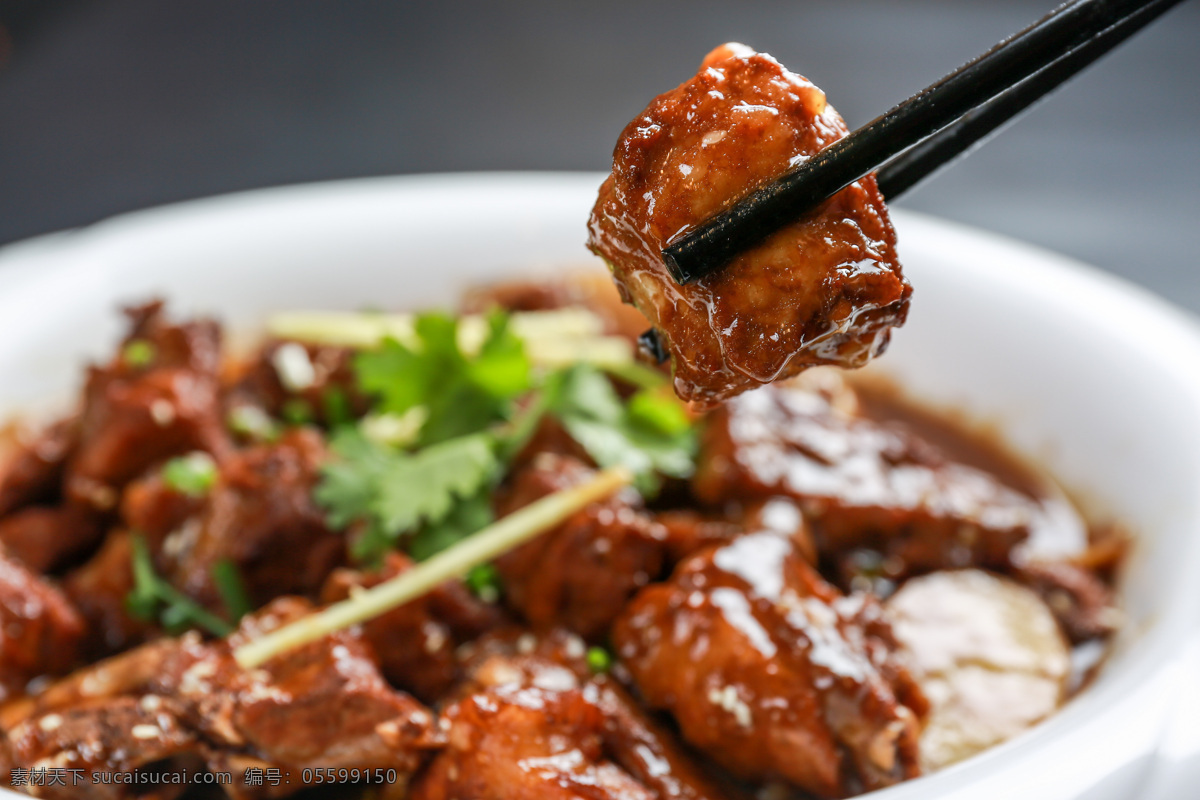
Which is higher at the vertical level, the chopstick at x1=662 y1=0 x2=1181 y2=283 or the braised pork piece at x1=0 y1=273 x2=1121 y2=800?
the chopstick at x1=662 y1=0 x2=1181 y2=283

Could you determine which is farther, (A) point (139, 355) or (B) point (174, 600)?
(A) point (139, 355)

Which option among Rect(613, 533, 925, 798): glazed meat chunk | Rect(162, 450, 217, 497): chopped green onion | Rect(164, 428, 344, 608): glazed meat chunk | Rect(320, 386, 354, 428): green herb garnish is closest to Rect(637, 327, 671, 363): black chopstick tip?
Rect(613, 533, 925, 798): glazed meat chunk

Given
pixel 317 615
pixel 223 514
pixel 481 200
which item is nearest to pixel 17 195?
pixel 481 200

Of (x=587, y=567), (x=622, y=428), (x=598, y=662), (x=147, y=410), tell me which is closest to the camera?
(x=598, y=662)

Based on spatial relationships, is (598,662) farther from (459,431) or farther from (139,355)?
(139,355)

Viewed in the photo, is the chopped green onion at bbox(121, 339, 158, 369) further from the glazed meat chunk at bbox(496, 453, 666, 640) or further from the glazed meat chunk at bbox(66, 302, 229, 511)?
the glazed meat chunk at bbox(496, 453, 666, 640)

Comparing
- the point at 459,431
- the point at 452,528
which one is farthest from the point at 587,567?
the point at 459,431
